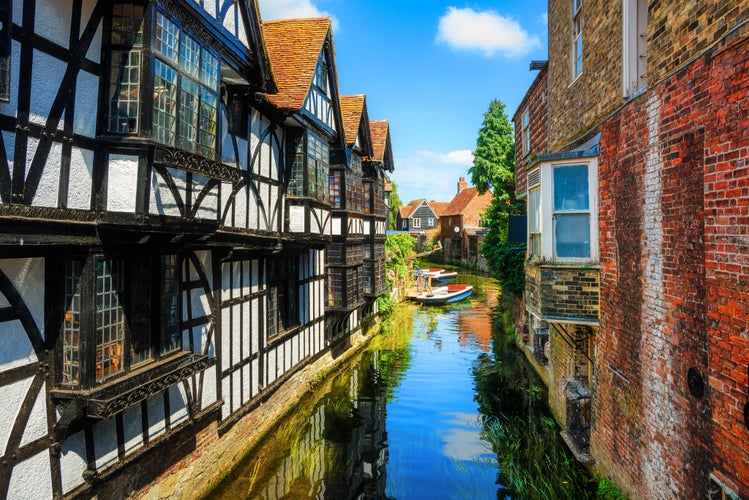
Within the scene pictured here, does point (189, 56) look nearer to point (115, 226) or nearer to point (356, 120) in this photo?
point (115, 226)

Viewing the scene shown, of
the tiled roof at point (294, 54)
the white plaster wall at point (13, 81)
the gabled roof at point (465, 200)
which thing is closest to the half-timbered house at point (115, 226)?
the white plaster wall at point (13, 81)

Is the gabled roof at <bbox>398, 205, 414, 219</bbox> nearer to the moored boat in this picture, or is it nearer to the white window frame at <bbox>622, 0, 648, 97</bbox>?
the moored boat

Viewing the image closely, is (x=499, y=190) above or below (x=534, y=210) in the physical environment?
above

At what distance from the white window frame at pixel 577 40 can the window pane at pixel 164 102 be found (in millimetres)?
7579

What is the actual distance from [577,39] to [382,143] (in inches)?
516

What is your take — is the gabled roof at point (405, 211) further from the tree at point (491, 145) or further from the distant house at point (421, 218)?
the tree at point (491, 145)

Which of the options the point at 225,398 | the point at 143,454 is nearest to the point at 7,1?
the point at 143,454

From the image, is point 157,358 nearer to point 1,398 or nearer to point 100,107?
point 1,398

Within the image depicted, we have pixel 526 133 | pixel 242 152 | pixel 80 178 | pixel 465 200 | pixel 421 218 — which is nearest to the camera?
pixel 80 178

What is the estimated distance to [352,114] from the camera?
17922 millimetres

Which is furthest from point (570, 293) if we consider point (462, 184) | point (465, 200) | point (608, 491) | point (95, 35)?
point (462, 184)

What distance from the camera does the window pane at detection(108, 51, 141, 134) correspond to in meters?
5.58

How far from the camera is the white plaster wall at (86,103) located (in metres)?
5.23

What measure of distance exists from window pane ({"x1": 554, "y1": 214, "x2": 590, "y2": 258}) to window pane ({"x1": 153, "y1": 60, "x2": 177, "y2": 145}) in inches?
256
